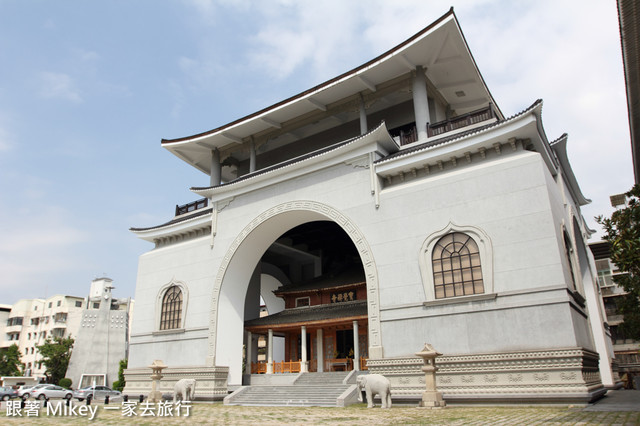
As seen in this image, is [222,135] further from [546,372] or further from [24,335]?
[24,335]

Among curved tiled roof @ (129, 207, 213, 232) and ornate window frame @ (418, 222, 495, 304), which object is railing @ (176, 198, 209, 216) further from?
ornate window frame @ (418, 222, 495, 304)

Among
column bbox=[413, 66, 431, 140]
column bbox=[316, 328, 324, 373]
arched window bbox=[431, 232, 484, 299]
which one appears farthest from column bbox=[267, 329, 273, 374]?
column bbox=[413, 66, 431, 140]

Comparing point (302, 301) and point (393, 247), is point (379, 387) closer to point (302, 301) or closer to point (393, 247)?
point (393, 247)

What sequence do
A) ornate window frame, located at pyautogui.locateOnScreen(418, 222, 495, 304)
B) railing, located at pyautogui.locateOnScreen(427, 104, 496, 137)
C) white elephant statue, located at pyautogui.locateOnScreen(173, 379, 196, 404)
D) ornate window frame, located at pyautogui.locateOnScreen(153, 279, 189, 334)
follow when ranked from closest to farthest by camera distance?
1. ornate window frame, located at pyautogui.locateOnScreen(418, 222, 495, 304)
2. railing, located at pyautogui.locateOnScreen(427, 104, 496, 137)
3. white elephant statue, located at pyautogui.locateOnScreen(173, 379, 196, 404)
4. ornate window frame, located at pyautogui.locateOnScreen(153, 279, 189, 334)

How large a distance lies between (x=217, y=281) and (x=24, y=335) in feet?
158

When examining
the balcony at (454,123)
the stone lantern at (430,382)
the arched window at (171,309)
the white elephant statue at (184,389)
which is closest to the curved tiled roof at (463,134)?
the balcony at (454,123)

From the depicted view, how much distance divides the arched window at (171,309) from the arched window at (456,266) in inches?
452

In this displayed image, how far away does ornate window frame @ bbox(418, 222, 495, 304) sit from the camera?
1270 cm

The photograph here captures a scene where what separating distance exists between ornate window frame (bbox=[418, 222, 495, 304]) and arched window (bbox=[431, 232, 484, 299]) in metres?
0.12

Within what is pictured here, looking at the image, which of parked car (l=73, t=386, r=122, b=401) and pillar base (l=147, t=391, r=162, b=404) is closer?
pillar base (l=147, t=391, r=162, b=404)

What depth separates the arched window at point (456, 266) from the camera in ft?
42.8

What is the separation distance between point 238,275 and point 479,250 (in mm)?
10157

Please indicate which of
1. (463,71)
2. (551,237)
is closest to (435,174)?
(551,237)

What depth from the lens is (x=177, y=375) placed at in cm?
1845
